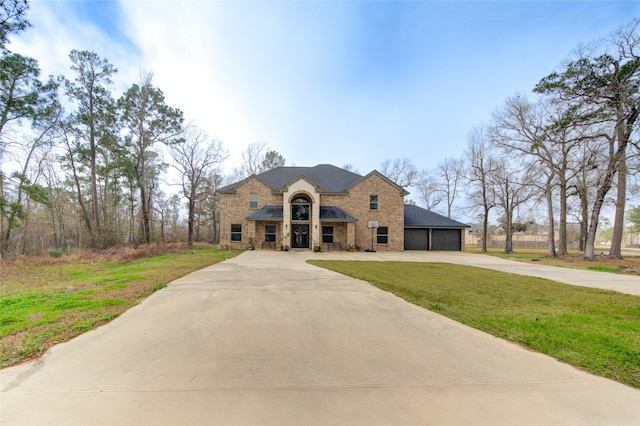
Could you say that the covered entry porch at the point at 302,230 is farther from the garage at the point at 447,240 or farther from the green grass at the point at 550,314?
the green grass at the point at 550,314

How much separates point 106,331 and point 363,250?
833 inches

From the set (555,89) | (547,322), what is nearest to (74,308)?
(547,322)

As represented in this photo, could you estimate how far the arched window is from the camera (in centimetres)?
2350

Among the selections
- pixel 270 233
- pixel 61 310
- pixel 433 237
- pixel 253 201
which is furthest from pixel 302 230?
pixel 61 310

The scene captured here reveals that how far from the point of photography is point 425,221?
86.9 ft

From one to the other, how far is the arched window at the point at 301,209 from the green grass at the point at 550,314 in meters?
14.6

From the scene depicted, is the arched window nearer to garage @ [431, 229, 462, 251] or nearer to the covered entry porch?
the covered entry porch

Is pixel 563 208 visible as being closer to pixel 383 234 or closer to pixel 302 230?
pixel 383 234

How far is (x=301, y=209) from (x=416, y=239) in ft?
39.9

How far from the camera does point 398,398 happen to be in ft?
8.75

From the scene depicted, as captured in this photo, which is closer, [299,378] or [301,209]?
[299,378]

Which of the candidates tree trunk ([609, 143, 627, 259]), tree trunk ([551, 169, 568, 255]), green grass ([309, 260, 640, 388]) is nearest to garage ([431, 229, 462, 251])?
tree trunk ([551, 169, 568, 255])

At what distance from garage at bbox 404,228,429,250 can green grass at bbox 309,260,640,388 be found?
1674 cm

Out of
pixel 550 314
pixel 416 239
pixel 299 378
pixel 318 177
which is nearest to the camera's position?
pixel 299 378
